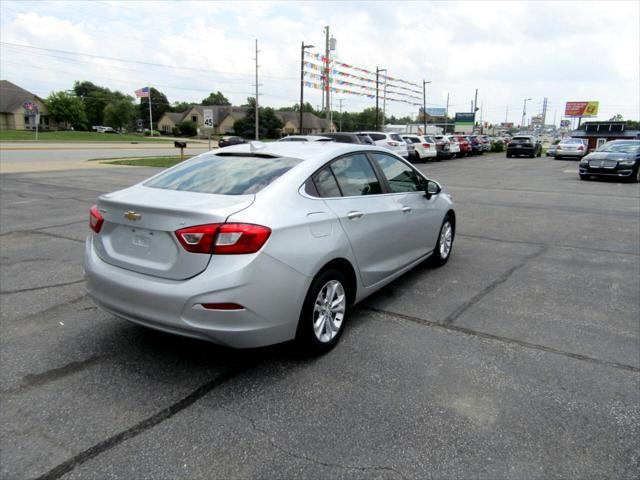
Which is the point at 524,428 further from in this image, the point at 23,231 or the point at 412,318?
the point at 23,231

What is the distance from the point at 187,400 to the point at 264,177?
162 centimetres

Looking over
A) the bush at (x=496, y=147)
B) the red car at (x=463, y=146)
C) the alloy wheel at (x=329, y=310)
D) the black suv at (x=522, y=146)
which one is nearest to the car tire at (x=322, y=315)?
the alloy wheel at (x=329, y=310)

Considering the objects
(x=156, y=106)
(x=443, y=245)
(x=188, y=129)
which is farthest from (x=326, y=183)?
(x=156, y=106)

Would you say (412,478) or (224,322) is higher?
(224,322)

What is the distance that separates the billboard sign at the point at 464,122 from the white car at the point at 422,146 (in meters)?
65.5

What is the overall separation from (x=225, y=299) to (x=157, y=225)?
68 cm

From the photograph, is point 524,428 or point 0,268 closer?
point 524,428

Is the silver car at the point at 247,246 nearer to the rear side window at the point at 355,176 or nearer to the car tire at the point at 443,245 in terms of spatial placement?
the rear side window at the point at 355,176

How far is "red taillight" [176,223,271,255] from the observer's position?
296 centimetres

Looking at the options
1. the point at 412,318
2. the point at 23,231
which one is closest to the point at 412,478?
the point at 412,318

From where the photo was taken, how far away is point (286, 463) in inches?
98.1

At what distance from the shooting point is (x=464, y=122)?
91.2m

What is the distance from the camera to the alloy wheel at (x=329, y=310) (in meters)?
3.55

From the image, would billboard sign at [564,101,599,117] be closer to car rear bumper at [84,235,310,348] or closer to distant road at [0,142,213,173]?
distant road at [0,142,213,173]
